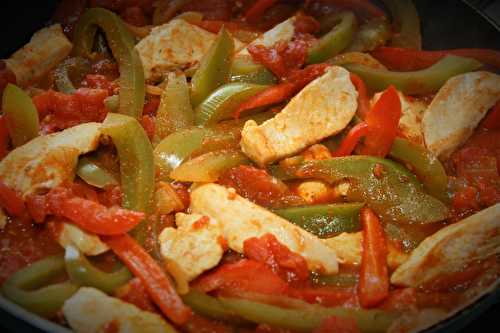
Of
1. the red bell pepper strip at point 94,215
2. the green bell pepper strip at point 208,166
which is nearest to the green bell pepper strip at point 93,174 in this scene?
the red bell pepper strip at point 94,215

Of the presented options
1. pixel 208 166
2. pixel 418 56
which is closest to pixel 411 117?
pixel 418 56

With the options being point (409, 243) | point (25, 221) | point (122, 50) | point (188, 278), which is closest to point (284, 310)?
point (188, 278)

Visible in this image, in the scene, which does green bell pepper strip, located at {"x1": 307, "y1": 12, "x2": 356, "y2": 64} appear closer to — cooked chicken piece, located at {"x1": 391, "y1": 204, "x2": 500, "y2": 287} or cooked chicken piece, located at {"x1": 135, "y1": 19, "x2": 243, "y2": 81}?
cooked chicken piece, located at {"x1": 135, "y1": 19, "x2": 243, "y2": 81}

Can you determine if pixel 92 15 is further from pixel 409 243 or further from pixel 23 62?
pixel 409 243

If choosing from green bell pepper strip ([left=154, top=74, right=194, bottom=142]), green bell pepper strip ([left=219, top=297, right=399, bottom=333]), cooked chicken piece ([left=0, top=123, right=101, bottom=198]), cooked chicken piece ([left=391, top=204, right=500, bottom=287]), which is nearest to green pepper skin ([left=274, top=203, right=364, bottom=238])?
cooked chicken piece ([left=391, top=204, right=500, bottom=287])

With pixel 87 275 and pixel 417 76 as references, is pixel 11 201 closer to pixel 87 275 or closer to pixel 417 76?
pixel 87 275

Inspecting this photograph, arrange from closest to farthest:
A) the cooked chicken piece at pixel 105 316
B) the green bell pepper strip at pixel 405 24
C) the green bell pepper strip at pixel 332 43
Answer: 1. the cooked chicken piece at pixel 105 316
2. the green bell pepper strip at pixel 332 43
3. the green bell pepper strip at pixel 405 24

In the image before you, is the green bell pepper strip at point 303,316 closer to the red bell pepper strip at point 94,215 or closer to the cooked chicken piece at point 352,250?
the cooked chicken piece at point 352,250
